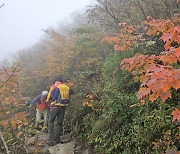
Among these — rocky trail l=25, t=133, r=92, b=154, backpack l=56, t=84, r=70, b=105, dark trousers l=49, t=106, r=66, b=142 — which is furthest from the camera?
Result: dark trousers l=49, t=106, r=66, b=142

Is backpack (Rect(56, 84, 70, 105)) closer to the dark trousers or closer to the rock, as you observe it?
the dark trousers

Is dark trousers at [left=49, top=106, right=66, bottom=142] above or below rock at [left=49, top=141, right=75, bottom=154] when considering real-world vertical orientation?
above

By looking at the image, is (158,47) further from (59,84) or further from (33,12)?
(33,12)

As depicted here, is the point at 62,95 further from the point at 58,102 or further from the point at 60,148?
the point at 60,148

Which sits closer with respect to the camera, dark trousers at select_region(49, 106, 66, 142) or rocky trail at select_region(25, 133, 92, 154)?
rocky trail at select_region(25, 133, 92, 154)

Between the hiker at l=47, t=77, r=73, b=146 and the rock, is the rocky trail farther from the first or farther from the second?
the hiker at l=47, t=77, r=73, b=146

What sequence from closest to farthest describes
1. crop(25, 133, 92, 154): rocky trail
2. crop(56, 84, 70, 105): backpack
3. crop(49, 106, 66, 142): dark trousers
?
crop(25, 133, 92, 154): rocky trail → crop(56, 84, 70, 105): backpack → crop(49, 106, 66, 142): dark trousers

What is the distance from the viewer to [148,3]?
8.05 m

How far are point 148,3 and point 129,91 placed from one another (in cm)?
302

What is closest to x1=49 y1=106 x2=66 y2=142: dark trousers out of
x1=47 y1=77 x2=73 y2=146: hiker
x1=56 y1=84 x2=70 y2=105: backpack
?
x1=47 y1=77 x2=73 y2=146: hiker

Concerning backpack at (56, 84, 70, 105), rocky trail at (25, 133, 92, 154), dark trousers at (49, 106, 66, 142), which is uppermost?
backpack at (56, 84, 70, 105)

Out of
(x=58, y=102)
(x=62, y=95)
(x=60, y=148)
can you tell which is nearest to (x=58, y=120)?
(x=58, y=102)

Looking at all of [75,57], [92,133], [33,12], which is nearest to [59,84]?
[92,133]

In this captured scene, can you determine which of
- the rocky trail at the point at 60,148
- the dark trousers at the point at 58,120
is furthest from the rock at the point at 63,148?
the dark trousers at the point at 58,120
